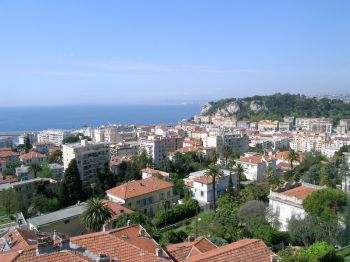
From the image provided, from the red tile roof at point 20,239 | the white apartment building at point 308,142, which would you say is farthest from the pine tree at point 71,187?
the white apartment building at point 308,142

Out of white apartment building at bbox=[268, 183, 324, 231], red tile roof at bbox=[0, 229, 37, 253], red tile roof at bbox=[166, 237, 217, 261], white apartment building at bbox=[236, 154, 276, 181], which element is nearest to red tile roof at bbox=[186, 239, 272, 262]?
red tile roof at bbox=[166, 237, 217, 261]

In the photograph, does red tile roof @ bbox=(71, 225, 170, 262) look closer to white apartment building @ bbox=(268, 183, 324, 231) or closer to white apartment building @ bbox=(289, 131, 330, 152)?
white apartment building @ bbox=(268, 183, 324, 231)

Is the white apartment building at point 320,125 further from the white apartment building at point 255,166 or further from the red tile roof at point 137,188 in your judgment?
the red tile roof at point 137,188

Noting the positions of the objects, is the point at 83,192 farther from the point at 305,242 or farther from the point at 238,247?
the point at 238,247

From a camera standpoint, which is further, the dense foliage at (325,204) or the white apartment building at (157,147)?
the white apartment building at (157,147)

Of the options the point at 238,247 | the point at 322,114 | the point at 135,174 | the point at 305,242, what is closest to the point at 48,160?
the point at 135,174
